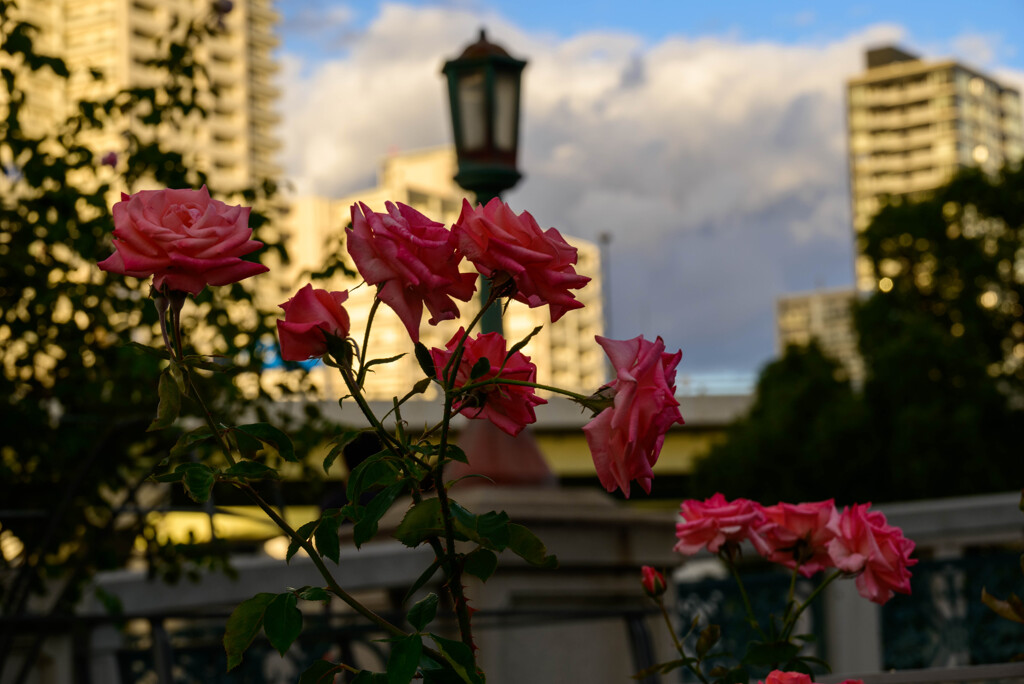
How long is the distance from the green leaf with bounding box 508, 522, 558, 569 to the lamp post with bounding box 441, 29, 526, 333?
14.6 ft

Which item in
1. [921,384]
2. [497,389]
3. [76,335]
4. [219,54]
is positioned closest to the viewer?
[497,389]

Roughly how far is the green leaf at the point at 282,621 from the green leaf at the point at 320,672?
7cm

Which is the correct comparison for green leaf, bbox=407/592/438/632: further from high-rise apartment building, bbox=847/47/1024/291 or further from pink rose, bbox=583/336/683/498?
high-rise apartment building, bbox=847/47/1024/291

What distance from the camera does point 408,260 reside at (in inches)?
55.7

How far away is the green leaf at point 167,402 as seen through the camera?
1467 millimetres

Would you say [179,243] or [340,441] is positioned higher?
[179,243]

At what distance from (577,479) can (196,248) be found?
166ft

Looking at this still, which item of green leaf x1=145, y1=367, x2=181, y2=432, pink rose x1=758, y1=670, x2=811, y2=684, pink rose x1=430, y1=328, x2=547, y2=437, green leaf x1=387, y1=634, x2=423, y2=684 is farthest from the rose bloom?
green leaf x1=145, y1=367, x2=181, y2=432

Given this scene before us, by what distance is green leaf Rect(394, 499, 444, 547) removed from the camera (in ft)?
4.88

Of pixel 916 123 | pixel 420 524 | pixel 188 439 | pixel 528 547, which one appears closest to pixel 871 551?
pixel 528 547

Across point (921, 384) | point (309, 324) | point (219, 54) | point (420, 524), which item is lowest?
point (420, 524)

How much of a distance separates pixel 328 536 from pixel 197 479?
161mm

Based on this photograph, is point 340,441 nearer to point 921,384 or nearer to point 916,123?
point 921,384

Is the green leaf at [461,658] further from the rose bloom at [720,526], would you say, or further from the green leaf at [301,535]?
the rose bloom at [720,526]
